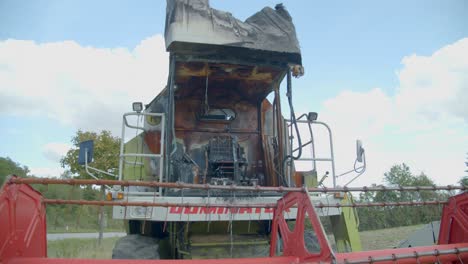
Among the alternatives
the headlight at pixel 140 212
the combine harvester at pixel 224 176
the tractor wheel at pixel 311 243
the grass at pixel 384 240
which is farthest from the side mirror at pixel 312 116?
the grass at pixel 384 240

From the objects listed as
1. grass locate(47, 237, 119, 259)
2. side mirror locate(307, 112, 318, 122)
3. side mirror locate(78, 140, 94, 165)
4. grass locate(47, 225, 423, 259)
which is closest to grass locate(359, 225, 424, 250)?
grass locate(47, 225, 423, 259)

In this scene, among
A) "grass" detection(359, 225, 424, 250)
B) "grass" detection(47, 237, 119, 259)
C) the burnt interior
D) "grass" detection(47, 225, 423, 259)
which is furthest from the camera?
"grass" detection(359, 225, 424, 250)

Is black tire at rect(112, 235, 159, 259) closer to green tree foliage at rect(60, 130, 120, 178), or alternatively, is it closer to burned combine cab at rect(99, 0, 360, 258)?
burned combine cab at rect(99, 0, 360, 258)

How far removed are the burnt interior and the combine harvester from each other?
2 cm

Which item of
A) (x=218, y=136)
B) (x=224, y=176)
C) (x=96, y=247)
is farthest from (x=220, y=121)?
(x=96, y=247)

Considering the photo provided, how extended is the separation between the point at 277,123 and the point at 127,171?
2572 millimetres

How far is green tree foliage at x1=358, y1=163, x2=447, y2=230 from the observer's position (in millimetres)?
4070

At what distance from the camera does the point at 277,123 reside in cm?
580

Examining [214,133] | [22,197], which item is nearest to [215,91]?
[214,133]

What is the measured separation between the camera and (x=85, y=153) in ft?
15.5

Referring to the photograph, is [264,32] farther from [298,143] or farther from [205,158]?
[205,158]

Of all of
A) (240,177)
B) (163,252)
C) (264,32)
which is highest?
(264,32)

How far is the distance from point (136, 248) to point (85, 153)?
140 centimetres

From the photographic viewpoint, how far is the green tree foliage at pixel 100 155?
46.7ft
